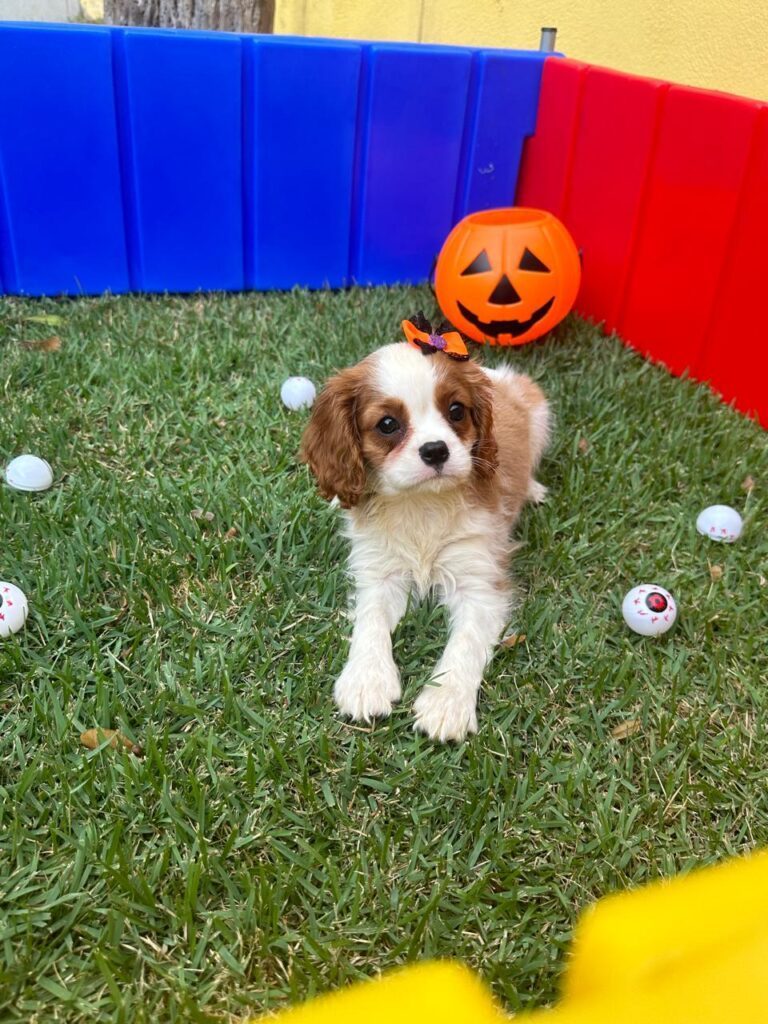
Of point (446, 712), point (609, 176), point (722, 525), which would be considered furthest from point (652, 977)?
point (609, 176)

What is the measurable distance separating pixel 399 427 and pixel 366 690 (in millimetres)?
833

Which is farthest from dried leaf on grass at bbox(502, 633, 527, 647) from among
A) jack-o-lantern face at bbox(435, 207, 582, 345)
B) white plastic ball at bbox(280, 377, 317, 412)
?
jack-o-lantern face at bbox(435, 207, 582, 345)

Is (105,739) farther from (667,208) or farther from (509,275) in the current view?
(667,208)

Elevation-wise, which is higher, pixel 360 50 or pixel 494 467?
pixel 360 50

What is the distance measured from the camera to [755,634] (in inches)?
111

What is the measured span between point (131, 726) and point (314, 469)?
3.29 feet

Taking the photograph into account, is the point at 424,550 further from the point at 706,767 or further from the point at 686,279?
the point at 686,279

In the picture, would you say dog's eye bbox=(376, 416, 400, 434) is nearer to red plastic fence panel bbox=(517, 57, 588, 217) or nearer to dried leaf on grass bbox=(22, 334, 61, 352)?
dried leaf on grass bbox=(22, 334, 61, 352)

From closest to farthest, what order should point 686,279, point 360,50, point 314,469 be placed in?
point 314,469
point 686,279
point 360,50

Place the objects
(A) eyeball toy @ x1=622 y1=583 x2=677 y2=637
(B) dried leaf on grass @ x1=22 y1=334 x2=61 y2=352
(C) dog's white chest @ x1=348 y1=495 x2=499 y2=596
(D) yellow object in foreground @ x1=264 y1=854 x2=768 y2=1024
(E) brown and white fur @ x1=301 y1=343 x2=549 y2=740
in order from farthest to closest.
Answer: (B) dried leaf on grass @ x1=22 y1=334 x2=61 y2=352, (C) dog's white chest @ x1=348 y1=495 x2=499 y2=596, (A) eyeball toy @ x1=622 y1=583 x2=677 y2=637, (E) brown and white fur @ x1=301 y1=343 x2=549 y2=740, (D) yellow object in foreground @ x1=264 y1=854 x2=768 y2=1024

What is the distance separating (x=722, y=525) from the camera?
3262 mm

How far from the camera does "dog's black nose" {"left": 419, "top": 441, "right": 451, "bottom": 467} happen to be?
248 centimetres

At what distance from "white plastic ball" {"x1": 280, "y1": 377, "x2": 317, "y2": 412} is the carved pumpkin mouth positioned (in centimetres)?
114

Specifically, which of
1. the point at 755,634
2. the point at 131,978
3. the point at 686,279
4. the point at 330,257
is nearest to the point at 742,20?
the point at 686,279
